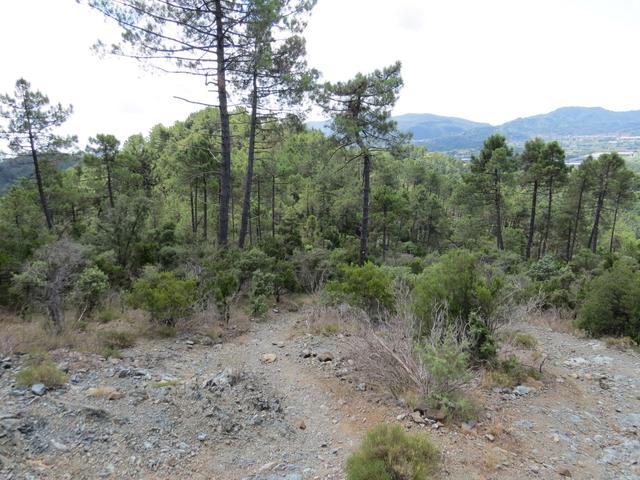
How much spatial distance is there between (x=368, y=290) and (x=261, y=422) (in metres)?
3.79

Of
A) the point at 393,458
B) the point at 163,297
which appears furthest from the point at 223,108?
the point at 393,458

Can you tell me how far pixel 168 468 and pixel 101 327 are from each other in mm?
3703

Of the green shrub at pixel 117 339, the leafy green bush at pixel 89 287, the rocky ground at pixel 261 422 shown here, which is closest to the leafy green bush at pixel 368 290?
the rocky ground at pixel 261 422

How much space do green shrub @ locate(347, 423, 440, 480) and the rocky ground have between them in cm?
27

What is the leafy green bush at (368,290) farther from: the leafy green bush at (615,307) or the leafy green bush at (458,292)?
the leafy green bush at (615,307)

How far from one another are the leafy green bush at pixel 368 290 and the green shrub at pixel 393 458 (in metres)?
4.00

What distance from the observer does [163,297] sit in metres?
6.54

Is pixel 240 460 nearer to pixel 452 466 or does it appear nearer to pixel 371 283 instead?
pixel 452 466

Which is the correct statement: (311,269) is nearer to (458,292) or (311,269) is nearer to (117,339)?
(458,292)

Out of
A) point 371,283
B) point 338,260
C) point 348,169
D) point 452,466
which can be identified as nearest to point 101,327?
point 371,283

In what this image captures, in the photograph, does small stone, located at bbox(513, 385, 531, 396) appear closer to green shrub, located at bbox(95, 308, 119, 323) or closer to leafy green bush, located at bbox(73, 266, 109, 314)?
green shrub, located at bbox(95, 308, 119, 323)

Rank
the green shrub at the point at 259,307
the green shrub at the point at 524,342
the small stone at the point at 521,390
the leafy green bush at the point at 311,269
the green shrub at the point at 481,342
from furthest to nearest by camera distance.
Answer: the leafy green bush at the point at 311,269
the green shrub at the point at 259,307
the green shrub at the point at 524,342
the green shrub at the point at 481,342
the small stone at the point at 521,390

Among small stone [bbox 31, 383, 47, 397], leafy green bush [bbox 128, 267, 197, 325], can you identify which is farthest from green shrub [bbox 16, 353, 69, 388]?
leafy green bush [bbox 128, 267, 197, 325]

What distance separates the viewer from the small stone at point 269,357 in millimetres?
6227
